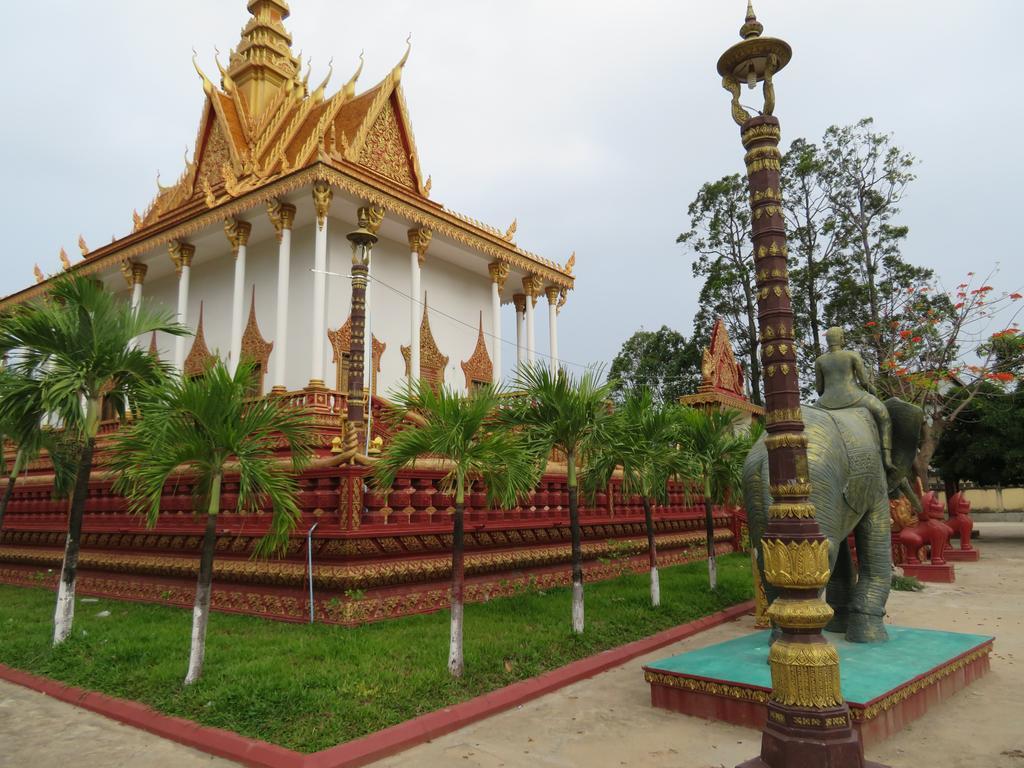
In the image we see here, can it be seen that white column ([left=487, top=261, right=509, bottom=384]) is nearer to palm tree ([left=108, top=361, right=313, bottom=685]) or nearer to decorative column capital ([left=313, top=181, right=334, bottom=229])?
decorative column capital ([left=313, top=181, right=334, bottom=229])

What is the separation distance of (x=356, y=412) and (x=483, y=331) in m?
10.5

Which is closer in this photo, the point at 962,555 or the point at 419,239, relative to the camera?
the point at 419,239

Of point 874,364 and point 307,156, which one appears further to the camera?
point 874,364

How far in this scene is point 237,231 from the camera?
49.6 feet

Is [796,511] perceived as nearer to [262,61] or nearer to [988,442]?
[262,61]

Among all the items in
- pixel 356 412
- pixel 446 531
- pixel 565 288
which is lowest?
pixel 446 531

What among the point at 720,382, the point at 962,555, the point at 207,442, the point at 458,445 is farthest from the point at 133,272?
the point at 962,555

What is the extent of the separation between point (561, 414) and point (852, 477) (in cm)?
292

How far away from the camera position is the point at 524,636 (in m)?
7.16

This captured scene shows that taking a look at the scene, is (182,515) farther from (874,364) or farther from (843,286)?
(843,286)

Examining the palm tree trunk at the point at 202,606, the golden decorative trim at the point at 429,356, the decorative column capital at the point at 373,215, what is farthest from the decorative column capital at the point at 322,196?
the palm tree trunk at the point at 202,606

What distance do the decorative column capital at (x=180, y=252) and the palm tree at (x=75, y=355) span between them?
8833mm

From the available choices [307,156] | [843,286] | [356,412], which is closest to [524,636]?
[356,412]

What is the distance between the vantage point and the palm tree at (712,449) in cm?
1041
